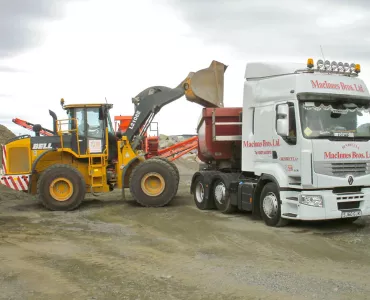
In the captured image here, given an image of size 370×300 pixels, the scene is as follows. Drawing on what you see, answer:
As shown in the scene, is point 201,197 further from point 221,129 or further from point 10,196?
point 10,196

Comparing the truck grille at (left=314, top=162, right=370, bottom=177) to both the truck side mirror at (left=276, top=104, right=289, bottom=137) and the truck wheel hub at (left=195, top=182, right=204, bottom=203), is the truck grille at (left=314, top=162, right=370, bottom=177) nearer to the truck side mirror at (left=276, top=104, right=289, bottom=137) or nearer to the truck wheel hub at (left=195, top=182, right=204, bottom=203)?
the truck side mirror at (left=276, top=104, right=289, bottom=137)

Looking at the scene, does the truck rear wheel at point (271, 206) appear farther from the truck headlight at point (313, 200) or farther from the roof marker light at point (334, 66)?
the roof marker light at point (334, 66)

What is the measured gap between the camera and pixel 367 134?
990 centimetres

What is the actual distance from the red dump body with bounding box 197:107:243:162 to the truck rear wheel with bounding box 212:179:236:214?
867 mm

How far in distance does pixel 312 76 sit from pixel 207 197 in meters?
4.74

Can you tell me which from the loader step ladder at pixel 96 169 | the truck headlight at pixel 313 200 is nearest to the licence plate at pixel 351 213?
the truck headlight at pixel 313 200

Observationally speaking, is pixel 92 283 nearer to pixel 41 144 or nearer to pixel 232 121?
pixel 232 121

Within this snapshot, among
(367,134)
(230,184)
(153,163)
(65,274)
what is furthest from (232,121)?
(65,274)

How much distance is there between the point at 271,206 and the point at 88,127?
20.5 feet

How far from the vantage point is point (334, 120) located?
31.6 ft

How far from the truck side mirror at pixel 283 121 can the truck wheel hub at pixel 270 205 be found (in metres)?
1.49

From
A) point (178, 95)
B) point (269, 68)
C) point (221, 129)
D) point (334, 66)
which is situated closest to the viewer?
point (334, 66)

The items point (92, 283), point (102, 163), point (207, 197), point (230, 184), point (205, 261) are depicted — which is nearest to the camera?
point (92, 283)

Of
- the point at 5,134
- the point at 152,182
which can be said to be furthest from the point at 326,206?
the point at 5,134
